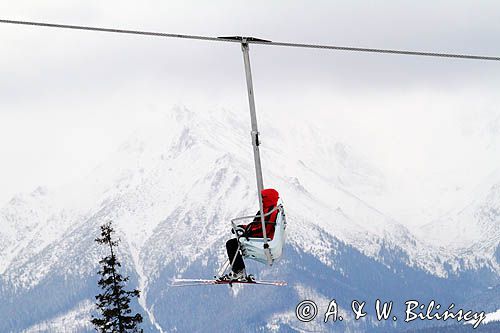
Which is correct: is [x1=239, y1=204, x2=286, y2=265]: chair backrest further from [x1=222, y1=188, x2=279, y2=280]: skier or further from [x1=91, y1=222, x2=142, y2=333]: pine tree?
[x1=91, y1=222, x2=142, y2=333]: pine tree

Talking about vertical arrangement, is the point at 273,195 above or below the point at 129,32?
below

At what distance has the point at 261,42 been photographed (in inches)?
1040

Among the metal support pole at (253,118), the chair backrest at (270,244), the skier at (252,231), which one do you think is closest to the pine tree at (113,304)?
the skier at (252,231)

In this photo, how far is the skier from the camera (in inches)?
1207

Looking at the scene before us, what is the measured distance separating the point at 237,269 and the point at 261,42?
24.1ft

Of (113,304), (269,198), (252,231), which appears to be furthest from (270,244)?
(113,304)

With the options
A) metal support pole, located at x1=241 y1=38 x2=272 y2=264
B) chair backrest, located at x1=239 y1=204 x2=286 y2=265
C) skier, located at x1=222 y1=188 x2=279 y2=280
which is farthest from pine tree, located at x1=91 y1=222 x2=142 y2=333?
metal support pole, located at x1=241 y1=38 x2=272 y2=264

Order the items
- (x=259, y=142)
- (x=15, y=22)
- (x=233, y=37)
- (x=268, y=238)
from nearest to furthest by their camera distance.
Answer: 1. (x=15, y=22)
2. (x=233, y=37)
3. (x=259, y=142)
4. (x=268, y=238)

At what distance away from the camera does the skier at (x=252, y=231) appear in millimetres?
30656

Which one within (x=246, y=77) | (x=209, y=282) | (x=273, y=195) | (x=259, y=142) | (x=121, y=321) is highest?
(x=246, y=77)

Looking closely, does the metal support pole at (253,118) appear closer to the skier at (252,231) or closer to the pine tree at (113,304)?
the skier at (252,231)

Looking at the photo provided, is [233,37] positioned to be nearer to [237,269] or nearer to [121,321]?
[237,269]

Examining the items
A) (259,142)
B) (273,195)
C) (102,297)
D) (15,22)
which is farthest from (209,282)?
(102,297)

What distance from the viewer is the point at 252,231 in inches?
1216
